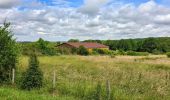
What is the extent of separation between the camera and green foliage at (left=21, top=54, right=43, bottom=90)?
55.1 ft

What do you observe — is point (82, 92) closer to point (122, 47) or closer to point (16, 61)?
point (16, 61)

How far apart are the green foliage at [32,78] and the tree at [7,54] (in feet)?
13.1

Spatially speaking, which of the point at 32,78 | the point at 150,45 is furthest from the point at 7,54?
the point at 150,45

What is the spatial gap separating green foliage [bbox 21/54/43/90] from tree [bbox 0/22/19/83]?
3.99 meters

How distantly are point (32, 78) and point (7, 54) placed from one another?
15.3 ft

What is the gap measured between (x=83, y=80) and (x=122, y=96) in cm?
459

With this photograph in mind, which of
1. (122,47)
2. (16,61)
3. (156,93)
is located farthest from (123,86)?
(122,47)

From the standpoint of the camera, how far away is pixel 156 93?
1392 centimetres

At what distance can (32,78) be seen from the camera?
1683 cm

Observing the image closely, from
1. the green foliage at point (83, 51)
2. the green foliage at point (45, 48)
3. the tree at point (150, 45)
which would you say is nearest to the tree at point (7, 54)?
the green foliage at point (45, 48)

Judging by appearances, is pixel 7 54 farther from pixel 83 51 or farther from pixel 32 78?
pixel 83 51

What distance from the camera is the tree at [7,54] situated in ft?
67.4

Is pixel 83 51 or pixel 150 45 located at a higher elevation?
pixel 150 45

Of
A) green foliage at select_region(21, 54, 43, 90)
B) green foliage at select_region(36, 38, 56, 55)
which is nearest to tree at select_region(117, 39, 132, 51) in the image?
green foliage at select_region(36, 38, 56, 55)
